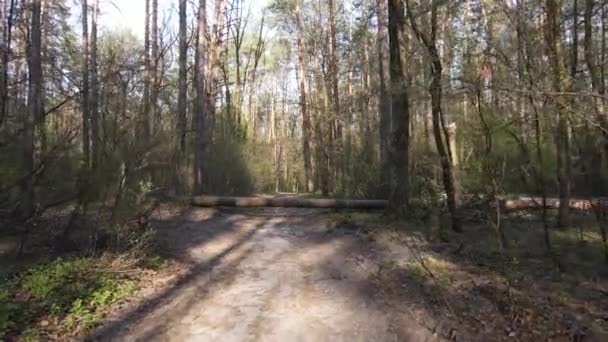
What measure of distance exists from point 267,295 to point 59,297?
227 cm

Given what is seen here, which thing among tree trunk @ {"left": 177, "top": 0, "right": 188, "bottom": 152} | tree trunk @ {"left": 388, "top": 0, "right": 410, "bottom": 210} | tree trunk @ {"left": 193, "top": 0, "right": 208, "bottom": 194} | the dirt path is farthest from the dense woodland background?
tree trunk @ {"left": 177, "top": 0, "right": 188, "bottom": 152}

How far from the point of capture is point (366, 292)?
18.2 ft

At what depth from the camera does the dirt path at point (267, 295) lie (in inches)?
181

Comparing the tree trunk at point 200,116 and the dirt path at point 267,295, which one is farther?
the tree trunk at point 200,116

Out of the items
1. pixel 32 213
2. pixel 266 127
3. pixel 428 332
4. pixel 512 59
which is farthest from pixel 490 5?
pixel 266 127

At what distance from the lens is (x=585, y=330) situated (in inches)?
175

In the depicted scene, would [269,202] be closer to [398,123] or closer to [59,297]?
[398,123]

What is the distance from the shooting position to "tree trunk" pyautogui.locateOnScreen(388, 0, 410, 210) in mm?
7843

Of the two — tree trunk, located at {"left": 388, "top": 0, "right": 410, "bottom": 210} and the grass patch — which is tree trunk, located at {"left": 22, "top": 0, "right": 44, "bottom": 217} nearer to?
the grass patch

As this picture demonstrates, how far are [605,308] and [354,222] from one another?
445cm

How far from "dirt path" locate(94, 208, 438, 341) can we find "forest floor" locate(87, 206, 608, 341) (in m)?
0.02

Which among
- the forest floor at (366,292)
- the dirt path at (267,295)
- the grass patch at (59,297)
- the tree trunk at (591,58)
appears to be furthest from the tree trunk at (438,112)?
the grass patch at (59,297)

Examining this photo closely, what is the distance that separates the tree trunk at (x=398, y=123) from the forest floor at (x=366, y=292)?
65cm

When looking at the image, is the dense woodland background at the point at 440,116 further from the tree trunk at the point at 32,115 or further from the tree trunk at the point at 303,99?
the tree trunk at the point at 303,99
